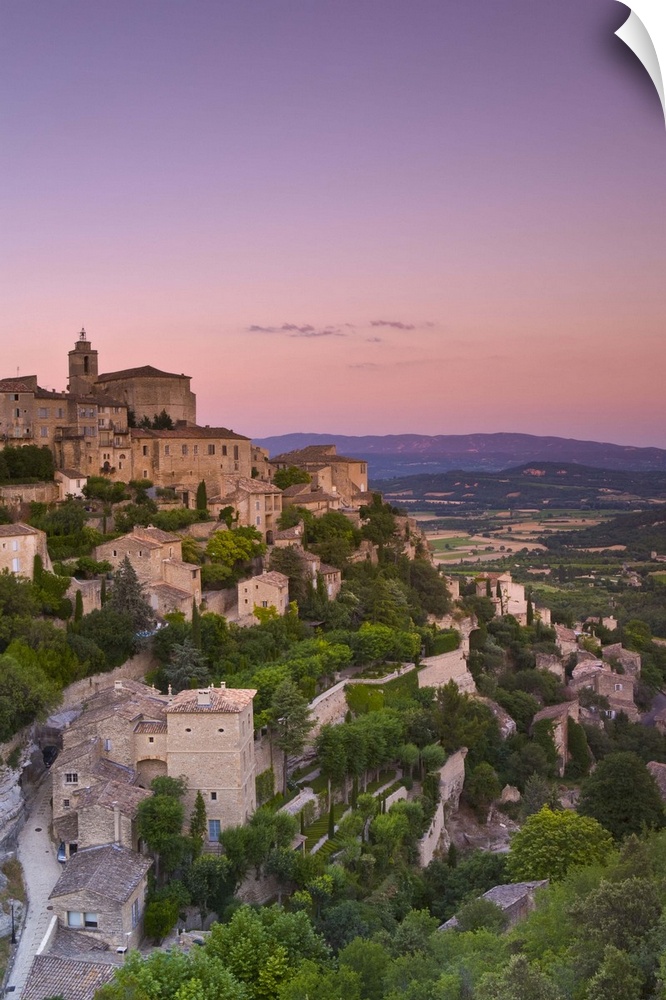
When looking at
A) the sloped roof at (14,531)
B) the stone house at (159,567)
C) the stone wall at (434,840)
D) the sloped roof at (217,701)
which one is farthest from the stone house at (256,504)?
the sloped roof at (217,701)

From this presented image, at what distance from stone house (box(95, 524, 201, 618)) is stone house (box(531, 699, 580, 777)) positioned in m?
14.2

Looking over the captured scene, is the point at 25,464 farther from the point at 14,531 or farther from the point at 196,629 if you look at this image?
the point at 196,629

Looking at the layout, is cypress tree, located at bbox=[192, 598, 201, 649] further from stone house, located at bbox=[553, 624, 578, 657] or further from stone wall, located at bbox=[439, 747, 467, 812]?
stone house, located at bbox=[553, 624, 578, 657]

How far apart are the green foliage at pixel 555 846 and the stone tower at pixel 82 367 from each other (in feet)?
89.9

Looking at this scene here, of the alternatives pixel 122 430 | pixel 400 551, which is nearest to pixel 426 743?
pixel 400 551

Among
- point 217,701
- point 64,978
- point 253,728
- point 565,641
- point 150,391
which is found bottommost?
point 565,641

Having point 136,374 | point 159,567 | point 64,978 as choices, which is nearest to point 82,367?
point 136,374

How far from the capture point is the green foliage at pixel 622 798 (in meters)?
24.3

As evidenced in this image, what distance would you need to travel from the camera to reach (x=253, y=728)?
20922 millimetres

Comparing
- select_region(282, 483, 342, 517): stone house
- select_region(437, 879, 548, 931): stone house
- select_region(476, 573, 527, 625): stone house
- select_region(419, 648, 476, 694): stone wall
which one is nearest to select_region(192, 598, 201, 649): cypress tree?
select_region(419, 648, 476, 694): stone wall

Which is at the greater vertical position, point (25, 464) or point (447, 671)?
point (25, 464)

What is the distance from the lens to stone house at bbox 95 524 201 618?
91.0 ft

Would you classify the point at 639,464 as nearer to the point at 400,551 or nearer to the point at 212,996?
the point at 400,551

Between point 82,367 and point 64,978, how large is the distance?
29708mm
